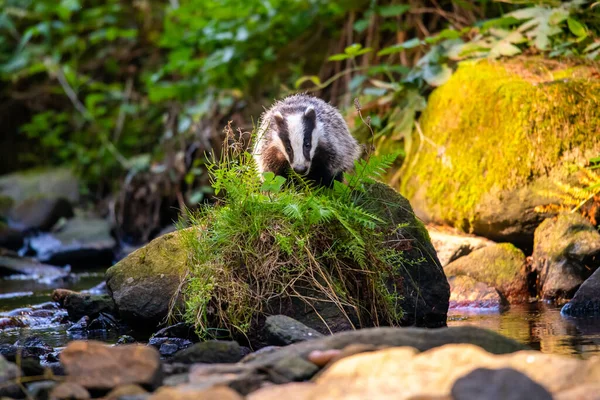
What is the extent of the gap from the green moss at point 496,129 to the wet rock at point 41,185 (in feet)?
19.7

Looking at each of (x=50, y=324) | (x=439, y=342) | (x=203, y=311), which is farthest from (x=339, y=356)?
(x=50, y=324)

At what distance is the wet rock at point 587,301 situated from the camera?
17.5ft

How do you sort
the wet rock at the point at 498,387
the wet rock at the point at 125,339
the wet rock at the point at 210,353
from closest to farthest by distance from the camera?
the wet rock at the point at 498,387, the wet rock at the point at 210,353, the wet rock at the point at 125,339

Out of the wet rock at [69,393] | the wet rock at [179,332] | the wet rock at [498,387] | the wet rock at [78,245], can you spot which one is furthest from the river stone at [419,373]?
the wet rock at [78,245]

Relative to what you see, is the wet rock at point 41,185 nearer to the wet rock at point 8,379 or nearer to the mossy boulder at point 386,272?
the mossy boulder at point 386,272

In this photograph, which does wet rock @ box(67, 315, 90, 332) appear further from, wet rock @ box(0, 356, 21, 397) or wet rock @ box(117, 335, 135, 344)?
wet rock @ box(0, 356, 21, 397)

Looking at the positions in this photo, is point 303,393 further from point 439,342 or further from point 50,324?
point 50,324

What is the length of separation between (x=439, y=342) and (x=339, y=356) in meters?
0.47

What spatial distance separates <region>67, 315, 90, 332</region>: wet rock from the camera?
556 cm

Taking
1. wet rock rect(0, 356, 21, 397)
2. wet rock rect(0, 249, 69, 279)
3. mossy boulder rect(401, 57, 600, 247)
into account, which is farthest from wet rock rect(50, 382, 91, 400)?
wet rock rect(0, 249, 69, 279)

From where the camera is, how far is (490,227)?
6.88 m

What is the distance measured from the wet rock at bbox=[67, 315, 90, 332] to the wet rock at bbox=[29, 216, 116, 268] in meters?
4.37

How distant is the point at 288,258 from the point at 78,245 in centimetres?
615

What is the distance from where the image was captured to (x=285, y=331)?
4242mm
